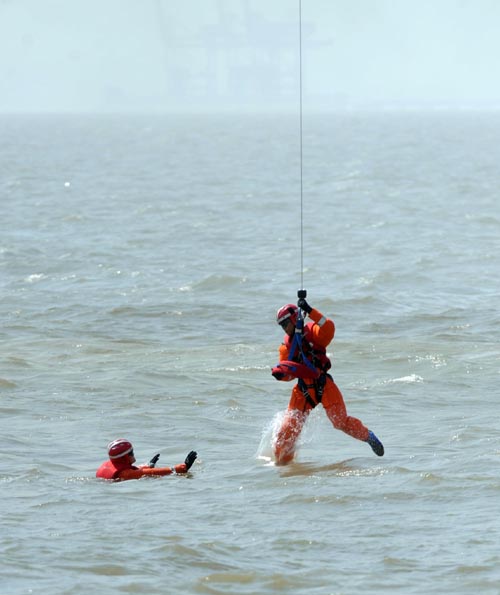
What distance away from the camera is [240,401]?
18141 mm

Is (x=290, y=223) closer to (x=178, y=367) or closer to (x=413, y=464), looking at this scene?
(x=178, y=367)

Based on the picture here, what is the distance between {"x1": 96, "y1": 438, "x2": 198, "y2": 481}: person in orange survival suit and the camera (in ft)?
44.1

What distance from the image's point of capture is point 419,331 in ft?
76.8

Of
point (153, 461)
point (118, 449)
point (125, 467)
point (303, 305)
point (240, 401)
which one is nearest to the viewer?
point (303, 305)

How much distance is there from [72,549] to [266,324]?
43.7 feet

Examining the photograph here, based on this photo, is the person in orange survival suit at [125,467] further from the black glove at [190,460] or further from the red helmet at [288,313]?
the red helmet at [288,313]

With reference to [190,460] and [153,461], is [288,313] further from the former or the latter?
[153,461]

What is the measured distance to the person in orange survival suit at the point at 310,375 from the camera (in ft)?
44.2

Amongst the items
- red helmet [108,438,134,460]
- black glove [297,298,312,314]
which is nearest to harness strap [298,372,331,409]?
black glove [297,298,312,314]

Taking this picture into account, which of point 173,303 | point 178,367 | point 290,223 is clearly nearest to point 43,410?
point 178,367

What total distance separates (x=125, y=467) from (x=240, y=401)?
15.6 feet

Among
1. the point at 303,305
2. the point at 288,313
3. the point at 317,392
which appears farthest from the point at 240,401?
the point at 303,305

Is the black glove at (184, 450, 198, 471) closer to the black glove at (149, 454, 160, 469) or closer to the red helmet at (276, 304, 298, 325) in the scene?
the black glove at (149, 454, 160, 469)

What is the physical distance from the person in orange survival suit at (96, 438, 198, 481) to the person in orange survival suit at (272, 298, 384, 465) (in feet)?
3.89
